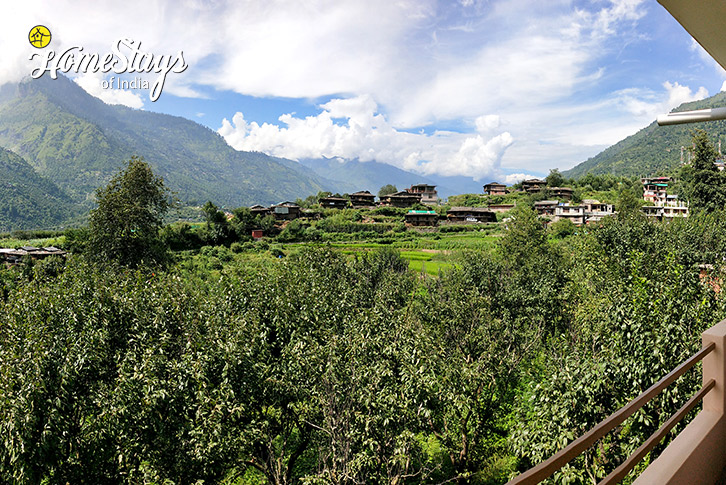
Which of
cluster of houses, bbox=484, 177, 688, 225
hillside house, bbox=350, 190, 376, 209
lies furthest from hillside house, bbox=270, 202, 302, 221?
cluster of houses, bbox=484, 177, 688, 225

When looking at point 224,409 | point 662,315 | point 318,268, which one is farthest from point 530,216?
point 224,409

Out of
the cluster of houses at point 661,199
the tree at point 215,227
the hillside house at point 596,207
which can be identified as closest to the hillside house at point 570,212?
the hillside house at point 596,207

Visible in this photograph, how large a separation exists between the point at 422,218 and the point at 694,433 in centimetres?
8522

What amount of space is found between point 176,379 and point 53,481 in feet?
9.72

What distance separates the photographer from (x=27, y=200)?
13850 centimetres

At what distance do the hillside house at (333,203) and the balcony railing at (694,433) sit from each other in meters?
104

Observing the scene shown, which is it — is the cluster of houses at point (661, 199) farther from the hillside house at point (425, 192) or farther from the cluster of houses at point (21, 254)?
the cluster of houses at point (21, 254)

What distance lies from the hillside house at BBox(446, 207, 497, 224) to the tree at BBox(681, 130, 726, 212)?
1901 inches

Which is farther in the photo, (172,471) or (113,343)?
(113,343)

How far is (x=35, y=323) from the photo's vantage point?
10320mm

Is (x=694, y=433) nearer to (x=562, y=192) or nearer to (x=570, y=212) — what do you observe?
(x=570, y=212)

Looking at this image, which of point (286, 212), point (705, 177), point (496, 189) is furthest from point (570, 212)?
point (286, 212)

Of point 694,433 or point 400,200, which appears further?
point 400,200

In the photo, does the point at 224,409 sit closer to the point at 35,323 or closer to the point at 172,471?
the point at 172,471
